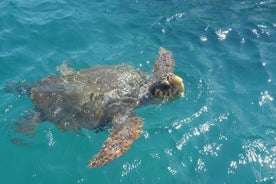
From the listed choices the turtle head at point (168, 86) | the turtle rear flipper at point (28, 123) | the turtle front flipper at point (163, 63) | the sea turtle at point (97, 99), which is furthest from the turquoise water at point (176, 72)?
the turtle head at point (168, 86)

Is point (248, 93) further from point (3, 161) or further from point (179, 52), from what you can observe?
point (3, 161)

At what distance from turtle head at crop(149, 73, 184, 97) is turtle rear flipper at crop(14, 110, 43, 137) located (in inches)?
111

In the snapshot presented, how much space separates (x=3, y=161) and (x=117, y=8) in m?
8.36

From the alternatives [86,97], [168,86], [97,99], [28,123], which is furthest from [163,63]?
[28,123]

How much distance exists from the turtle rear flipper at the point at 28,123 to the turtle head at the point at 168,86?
2812 millimetres

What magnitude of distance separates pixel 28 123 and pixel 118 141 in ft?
7.59

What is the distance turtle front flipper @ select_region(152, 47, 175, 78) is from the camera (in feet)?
33.2

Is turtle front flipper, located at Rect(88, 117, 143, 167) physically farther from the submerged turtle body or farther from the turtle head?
the turtle head

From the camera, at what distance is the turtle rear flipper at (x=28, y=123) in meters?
8.56

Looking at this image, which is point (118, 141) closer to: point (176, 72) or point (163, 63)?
point (163, 63)

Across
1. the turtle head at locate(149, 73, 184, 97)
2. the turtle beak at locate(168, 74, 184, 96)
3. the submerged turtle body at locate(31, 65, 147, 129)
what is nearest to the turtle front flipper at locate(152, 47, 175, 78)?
the submerged turtle body at locate(31, 65, 147, 129)

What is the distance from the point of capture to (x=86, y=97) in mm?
8773

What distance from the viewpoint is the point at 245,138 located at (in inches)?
342

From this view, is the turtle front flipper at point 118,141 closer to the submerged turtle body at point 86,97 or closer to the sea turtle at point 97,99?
the sea turtle at point 97,99
